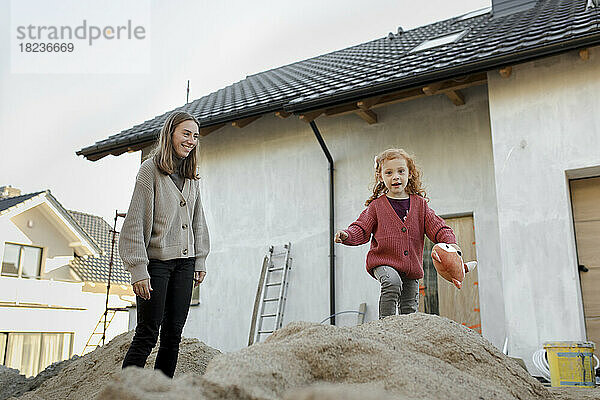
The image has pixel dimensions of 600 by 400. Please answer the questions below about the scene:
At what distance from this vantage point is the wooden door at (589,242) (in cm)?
521

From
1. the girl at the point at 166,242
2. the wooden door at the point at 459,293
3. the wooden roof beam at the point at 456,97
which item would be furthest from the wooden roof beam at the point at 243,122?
the girl at the point at 166,242

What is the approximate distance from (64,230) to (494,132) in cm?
1601

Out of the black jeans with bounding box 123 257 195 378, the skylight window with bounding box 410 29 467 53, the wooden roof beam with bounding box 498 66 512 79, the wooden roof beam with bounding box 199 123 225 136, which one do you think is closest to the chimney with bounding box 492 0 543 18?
the skylight window with bounding box 410 29 467 53

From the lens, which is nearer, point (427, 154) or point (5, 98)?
point (427, 154)

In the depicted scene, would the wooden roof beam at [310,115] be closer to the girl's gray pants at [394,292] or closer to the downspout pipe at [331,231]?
the downspout pipe at [331,231]

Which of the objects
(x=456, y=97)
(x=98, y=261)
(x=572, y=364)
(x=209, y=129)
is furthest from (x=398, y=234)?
(x=98, y=261)

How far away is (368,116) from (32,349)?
44.2 feet

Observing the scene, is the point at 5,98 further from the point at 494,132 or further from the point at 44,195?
the point at 494,132

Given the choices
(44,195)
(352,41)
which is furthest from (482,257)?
(44,195)

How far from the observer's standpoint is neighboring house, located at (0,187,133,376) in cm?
1552

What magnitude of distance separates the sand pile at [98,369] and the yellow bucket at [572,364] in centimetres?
243

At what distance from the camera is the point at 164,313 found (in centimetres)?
296

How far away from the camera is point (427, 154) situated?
260 inches

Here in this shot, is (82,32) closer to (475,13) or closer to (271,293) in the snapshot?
(271,293)
